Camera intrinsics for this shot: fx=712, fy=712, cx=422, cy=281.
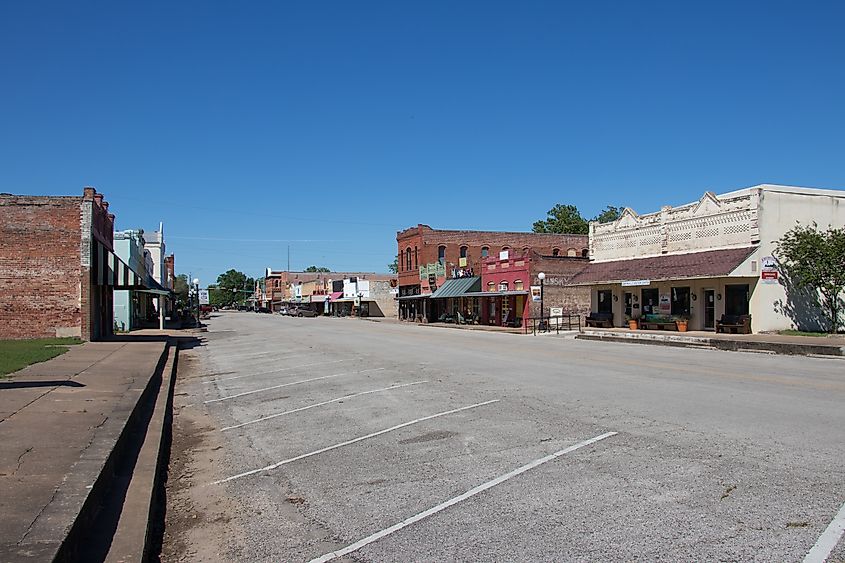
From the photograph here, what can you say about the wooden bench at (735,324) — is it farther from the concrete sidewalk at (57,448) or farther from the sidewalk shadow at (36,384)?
the sidewalk shadow at (36,384)

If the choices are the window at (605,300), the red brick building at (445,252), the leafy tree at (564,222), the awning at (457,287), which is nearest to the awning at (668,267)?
the window at (605,300)

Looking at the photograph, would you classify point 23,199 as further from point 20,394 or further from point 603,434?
point 603,434

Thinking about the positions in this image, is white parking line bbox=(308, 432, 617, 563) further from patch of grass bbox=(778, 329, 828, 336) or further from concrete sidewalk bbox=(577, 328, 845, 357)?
patch of grass bbox=(778, 329, 828, 336)

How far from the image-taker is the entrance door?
111ft

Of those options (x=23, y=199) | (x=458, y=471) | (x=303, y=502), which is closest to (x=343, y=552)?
(x=303, y=502)

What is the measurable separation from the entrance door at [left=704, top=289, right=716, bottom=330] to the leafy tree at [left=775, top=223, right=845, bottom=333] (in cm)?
349

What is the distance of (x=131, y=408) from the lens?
1070 cm

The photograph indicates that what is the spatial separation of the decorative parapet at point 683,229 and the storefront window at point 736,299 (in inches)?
78.2

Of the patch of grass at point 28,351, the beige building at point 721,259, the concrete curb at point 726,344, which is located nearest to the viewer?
the patch of grass at point 28,351

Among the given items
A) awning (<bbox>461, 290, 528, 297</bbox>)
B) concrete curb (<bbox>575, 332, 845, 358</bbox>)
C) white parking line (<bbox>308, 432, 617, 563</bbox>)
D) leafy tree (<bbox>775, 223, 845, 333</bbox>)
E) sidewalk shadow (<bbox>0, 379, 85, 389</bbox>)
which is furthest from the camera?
awning (<bbox>461, 290, 528, 297</bbox>)

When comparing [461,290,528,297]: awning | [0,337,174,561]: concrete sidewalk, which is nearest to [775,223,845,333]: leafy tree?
[461,290,528,297]: awning

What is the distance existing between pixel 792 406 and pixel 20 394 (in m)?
12.3

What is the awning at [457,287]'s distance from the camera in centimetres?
A: 5588

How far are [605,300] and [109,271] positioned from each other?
27.3 m
